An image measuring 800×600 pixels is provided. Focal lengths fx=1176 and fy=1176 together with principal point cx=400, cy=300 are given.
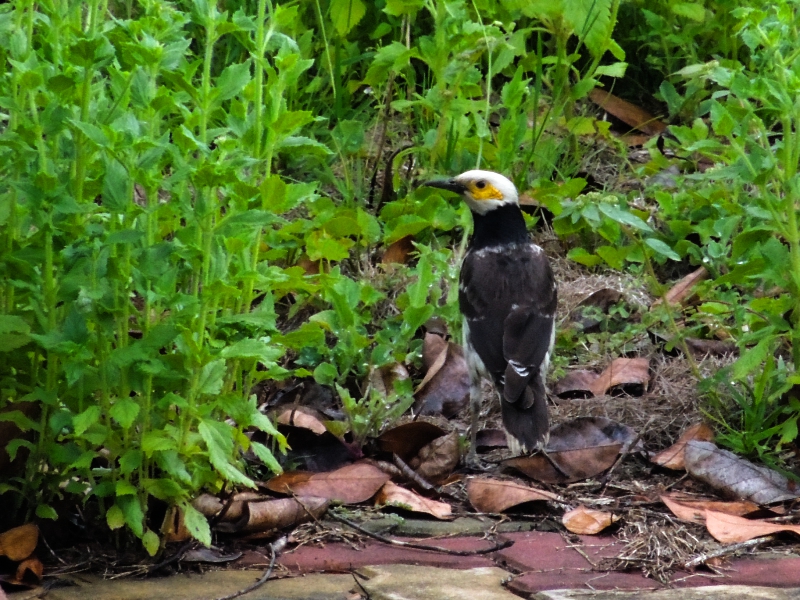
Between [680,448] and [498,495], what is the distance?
916mm

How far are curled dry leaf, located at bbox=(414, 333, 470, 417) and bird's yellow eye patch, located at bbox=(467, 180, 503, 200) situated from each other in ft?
2.87

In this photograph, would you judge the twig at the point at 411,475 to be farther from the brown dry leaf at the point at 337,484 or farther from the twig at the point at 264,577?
the twig at the point at 264,577

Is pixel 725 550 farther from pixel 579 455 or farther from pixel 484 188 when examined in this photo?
pixel 484 188

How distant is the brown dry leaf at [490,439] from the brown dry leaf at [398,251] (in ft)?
4.25

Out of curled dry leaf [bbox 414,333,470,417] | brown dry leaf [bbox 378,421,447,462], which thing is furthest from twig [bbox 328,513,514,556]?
curled dry leaf [bbox 414,333,470,417]

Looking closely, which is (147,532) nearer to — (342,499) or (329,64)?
(342,499)

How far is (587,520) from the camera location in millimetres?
3914

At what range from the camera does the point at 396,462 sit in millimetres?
4324

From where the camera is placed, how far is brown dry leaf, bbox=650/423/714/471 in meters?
4.50

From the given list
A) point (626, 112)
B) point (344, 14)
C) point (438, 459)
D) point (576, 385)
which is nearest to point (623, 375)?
point (576, 385)

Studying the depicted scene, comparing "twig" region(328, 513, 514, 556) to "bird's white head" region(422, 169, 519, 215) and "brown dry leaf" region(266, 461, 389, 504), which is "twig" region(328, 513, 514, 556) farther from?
"bird's white head" region(422, 169, 519, 215)

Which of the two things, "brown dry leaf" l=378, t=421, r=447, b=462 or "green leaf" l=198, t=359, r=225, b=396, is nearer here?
"green leaf" l=198, t=359, r=225, b=396

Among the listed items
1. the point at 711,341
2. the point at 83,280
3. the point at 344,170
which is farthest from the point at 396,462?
the point at 344,170

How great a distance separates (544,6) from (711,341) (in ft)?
7.21
